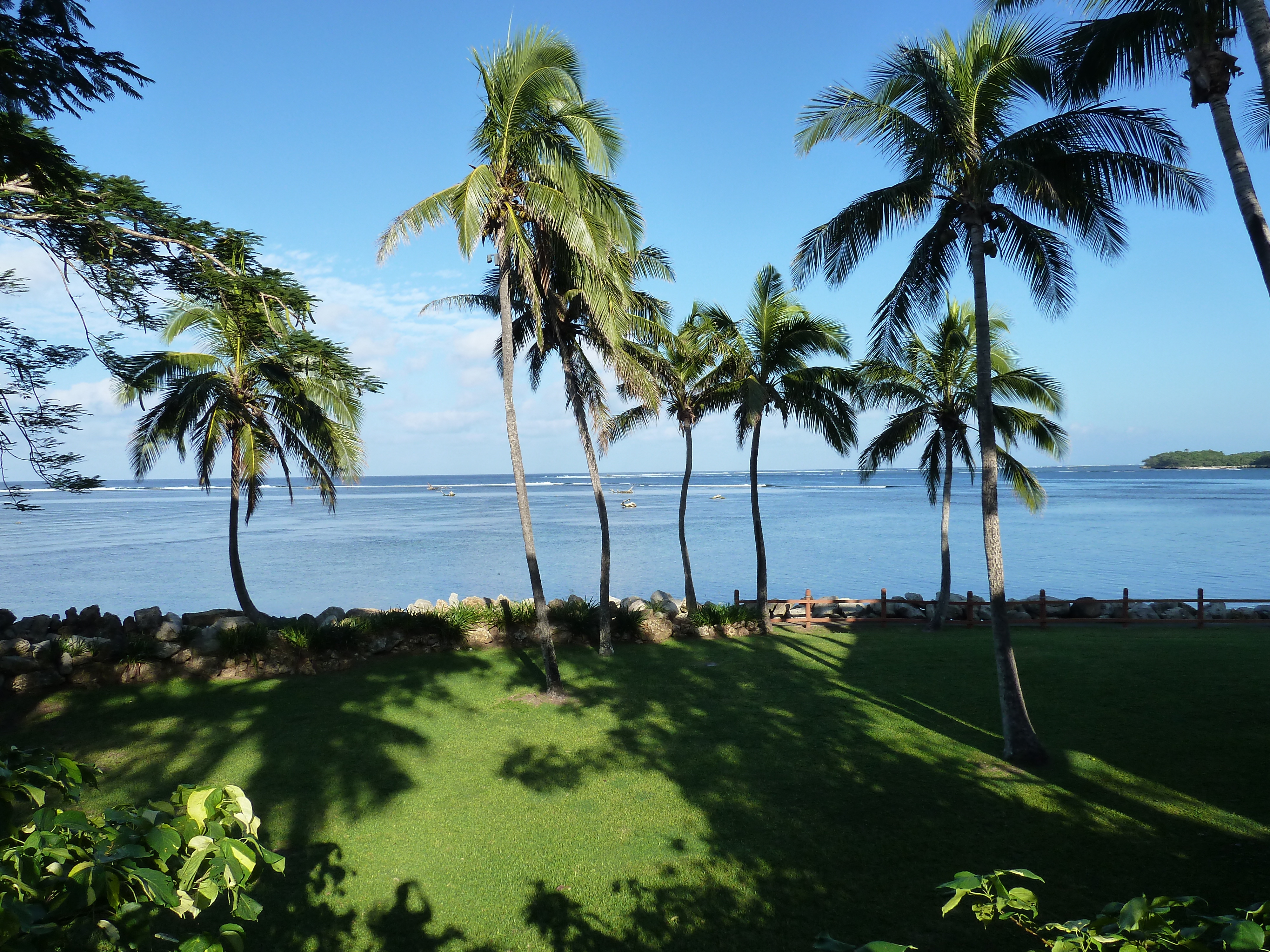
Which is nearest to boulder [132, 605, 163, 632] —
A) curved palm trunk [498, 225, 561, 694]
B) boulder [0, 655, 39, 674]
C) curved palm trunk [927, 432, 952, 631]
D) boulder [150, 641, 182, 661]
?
boulder [150, 641, 182, 661]

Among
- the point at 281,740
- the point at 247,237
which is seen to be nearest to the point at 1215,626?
the point at 281,740

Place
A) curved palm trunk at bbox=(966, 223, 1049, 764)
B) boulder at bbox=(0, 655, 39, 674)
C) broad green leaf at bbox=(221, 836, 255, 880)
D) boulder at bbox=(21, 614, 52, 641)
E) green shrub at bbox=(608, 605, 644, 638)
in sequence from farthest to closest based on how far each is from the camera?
green shrub at bbox=(608, 605, 644, 638)
boulder at bbox=(21, 614, 52, 641)
boulder at bbox=(0, 655, 39, 674)
curved palm trunk at bbox=(966, 223, 1049, 764)
broad green leaf at bbox=(221, 836, 255, 880)

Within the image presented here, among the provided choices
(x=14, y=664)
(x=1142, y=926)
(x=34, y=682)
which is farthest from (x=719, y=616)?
(x=1142, y=926)

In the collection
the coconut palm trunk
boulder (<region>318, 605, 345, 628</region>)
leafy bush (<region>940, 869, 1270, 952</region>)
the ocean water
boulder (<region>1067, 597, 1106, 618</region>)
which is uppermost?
the coconut palm trunk

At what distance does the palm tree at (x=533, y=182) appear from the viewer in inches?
407

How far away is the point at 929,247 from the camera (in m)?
9.64

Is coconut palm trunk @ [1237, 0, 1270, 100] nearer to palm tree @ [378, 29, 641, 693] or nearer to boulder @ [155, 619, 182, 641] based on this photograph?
palm tree @ [378, 29, 641, 693]

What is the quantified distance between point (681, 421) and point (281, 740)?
11.7m

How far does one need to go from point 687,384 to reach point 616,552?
68.1 ft

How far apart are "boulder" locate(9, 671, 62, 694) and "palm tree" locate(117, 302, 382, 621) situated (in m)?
3.47

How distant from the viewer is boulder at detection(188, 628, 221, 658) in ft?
38.6

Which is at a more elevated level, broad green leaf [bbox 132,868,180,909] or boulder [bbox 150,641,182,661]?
broad green leaf [bbox 132,868,180,909]

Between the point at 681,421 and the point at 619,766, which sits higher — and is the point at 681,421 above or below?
above

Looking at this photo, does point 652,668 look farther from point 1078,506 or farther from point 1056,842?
point 1078,506
